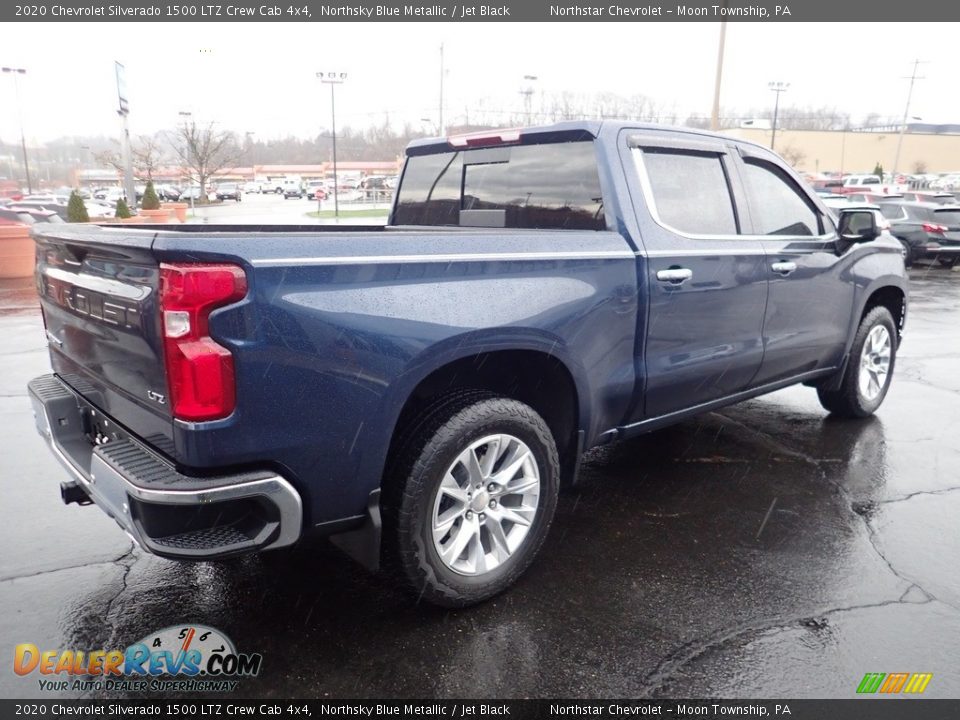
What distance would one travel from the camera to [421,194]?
4.43m

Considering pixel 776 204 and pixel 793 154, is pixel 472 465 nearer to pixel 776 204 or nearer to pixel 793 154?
pixel 776 204

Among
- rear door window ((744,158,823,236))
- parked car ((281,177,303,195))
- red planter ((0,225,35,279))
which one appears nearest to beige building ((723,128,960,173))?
parked car ((281,177,303,195))

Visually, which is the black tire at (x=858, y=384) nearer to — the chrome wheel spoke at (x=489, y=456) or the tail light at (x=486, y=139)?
the tail light at (x=486, y=139)

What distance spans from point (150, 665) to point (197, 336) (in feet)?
4.32

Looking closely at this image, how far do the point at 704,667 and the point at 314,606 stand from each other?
60.7 inches

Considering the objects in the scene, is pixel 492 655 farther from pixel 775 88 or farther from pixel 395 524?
pixel 775 88

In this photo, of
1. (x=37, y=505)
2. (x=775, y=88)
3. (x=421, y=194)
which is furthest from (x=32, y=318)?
(x=775, y=88)

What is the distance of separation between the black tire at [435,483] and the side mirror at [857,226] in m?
2.96

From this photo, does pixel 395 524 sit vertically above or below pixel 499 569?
above

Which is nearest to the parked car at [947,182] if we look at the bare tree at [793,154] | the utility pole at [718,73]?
the bare tree at [793,154]

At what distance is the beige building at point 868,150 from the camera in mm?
Result: 96088

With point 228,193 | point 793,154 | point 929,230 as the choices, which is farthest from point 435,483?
point 793,154

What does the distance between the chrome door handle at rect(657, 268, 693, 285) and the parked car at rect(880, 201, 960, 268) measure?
1580cm

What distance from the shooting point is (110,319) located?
7.90 feet
